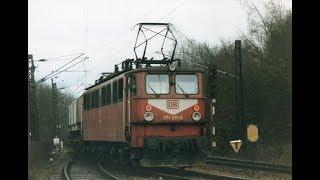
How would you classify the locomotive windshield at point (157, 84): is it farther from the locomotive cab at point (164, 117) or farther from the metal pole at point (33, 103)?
the metal pole at point (33, 103)

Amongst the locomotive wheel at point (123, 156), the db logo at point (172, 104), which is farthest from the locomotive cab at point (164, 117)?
the locomotive wheel at point (123, 156)

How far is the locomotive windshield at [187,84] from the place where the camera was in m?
16.7

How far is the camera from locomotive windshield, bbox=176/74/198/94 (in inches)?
656

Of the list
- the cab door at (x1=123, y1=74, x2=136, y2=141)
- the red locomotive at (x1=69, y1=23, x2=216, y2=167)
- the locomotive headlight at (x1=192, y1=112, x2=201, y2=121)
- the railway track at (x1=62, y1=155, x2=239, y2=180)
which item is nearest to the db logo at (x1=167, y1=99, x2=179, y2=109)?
the red locomotive at (x1=69, y1=23, x2=216, y2=167)

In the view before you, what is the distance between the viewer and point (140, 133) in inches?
632

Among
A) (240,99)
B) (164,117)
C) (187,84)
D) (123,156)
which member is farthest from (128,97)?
(240,99)

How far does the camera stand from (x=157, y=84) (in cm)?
1662

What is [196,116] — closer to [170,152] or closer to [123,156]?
[170,152]

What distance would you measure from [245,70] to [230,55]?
3285 millimetres

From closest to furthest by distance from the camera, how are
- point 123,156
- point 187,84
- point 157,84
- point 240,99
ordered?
point 157,84 < point 187,84 < point 123,156 < point 240,99

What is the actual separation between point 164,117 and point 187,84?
1436mm

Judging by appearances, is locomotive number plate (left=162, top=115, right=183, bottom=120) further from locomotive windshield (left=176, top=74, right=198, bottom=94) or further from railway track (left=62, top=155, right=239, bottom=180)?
railway track (left=62, top=155, right=239, bottom=180)
